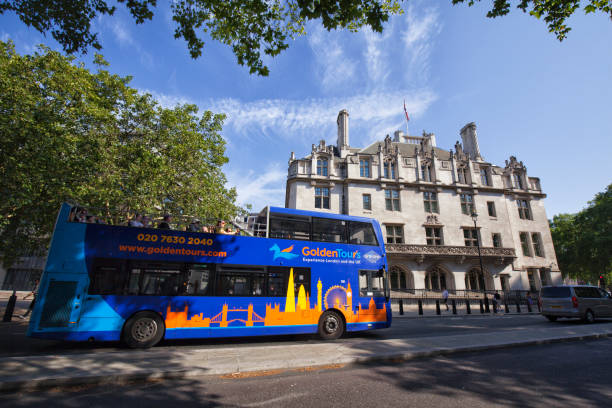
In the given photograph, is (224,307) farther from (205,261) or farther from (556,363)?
(556,363)

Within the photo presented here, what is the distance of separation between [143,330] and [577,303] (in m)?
17.7

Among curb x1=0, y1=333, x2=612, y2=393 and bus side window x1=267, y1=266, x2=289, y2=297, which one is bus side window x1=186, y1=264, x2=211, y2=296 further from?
curb x1=0, y1=333, x2=612, y2=393

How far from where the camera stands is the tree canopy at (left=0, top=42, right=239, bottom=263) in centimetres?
1080

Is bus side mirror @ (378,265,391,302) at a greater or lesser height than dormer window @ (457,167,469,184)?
lesser

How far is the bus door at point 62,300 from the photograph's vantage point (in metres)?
6.59

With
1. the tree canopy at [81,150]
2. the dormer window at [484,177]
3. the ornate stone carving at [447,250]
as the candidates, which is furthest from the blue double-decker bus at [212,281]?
the dormer window at [484,177]

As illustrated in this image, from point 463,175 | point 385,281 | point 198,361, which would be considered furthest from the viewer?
point 463,175

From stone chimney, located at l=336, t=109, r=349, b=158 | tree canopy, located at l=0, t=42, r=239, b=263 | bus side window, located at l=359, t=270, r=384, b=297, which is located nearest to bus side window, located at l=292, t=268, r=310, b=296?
bus side window, located at l=359, t=270, r=384, b=297

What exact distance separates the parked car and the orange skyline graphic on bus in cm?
978

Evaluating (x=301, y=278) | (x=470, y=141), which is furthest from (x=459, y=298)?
(x=301, y=278)

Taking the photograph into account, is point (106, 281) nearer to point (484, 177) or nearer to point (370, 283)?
point (370, 283)

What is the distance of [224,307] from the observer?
783cm

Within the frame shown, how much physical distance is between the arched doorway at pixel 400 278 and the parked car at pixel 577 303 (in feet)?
42.0

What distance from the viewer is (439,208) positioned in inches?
1133
